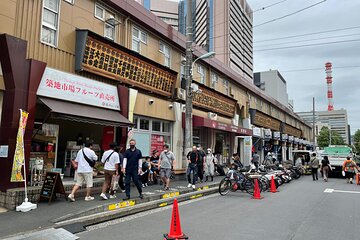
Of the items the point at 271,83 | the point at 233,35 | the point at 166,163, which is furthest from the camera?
the point at 271,83

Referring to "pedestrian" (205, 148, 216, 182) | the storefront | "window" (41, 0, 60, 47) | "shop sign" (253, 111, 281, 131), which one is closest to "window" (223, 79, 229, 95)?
"shop sign" (253, 111, 281, 131)

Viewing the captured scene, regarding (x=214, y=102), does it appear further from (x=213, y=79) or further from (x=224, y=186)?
(x=224, y=186)

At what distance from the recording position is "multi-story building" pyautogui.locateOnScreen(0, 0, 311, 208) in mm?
8797

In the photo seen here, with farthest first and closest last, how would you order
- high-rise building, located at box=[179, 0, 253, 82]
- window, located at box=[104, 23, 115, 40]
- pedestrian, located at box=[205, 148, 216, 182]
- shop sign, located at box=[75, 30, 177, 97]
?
high-rise building, located at box=[179, 0, 253, 82] < pedestrian, located at box=[205, 148, 216, 182] < window, located at box=[104, 23, 115, 40] < shop sign, located at box=[75, 30, 177, 97]

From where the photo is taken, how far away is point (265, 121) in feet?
109

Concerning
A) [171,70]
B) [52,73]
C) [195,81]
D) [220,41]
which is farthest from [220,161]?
[220,41]

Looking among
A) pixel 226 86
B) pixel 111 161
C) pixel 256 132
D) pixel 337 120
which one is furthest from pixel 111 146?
pixel 337 120

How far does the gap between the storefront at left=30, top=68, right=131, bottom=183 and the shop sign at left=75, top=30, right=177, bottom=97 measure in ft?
2.09


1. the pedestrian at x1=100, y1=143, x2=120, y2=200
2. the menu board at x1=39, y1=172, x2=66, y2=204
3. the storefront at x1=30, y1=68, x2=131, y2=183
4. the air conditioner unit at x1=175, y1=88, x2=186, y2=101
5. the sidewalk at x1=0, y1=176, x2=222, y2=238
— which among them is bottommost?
the sidewalk at x1=0, y1=176, x2=222, y2=238

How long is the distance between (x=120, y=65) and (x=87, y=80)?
1.96 metres

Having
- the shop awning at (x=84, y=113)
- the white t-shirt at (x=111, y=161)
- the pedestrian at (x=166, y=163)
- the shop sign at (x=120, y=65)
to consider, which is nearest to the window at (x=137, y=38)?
the shop sign at (x=120, y=65)

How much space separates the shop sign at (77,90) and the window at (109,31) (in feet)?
7.35

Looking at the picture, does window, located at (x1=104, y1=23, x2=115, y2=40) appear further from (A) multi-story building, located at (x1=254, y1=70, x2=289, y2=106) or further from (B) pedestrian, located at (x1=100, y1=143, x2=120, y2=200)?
(A) multi-story building, located at (x1=254, y1=70, x2=289, y2=106)

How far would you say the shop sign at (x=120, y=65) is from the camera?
1108cm
